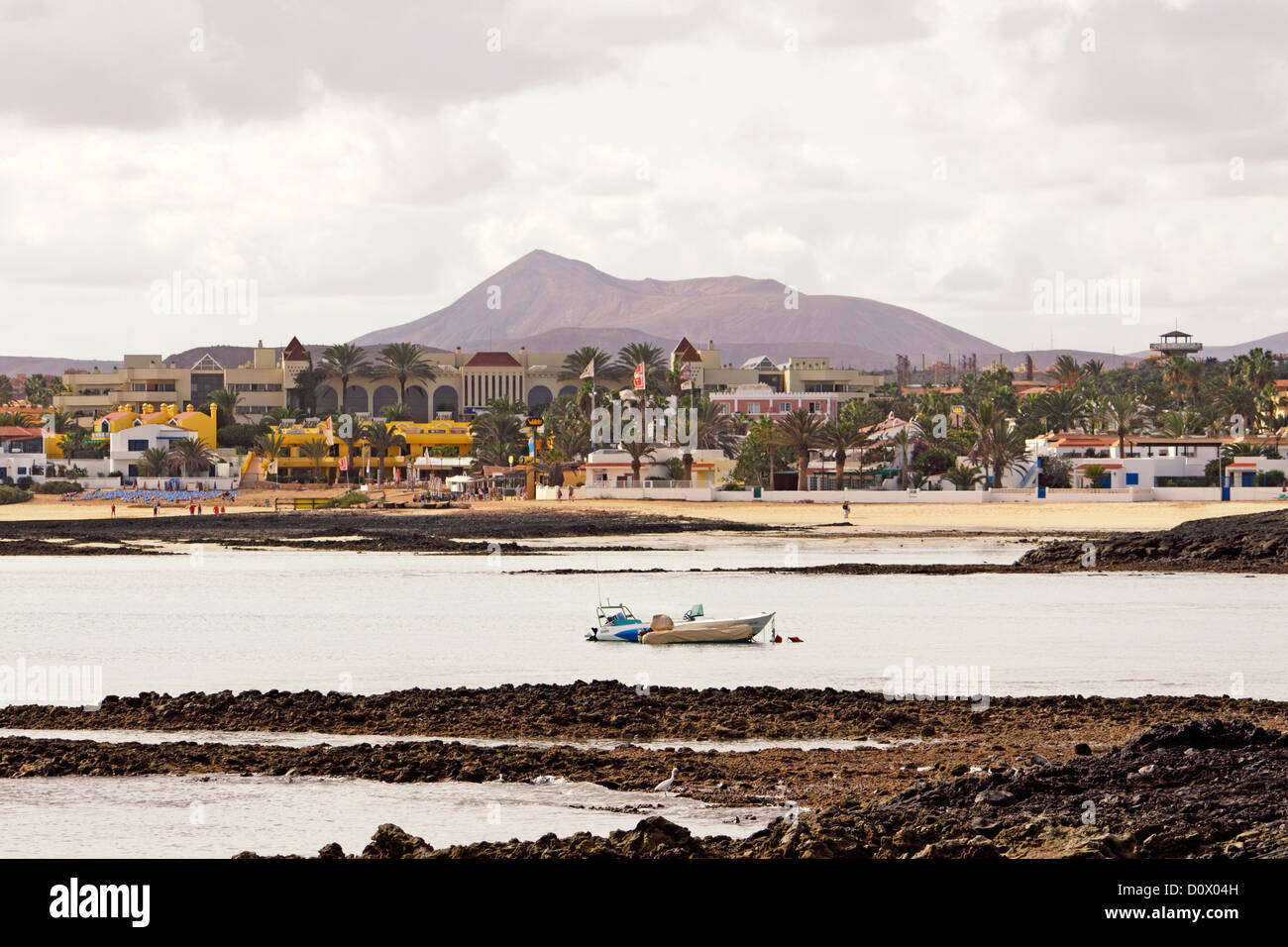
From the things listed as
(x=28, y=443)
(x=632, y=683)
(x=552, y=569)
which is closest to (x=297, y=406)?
(x=28, y=443)

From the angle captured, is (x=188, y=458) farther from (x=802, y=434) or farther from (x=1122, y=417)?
(x=1122, y=417)

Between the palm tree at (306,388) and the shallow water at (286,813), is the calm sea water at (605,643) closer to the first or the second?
the shallow water at (286,813)

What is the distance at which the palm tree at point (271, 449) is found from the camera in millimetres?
138250

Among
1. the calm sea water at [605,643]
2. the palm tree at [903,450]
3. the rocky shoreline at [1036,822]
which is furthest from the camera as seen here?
the palm tree at [903,450]

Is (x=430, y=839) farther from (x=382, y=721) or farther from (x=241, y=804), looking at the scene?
(x=382, y=721)

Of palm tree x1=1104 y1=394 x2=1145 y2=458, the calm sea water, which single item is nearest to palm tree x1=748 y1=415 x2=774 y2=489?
palm tree x1=1104 y1=394 x2=1145 y2=458

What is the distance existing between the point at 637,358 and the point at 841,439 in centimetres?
6418

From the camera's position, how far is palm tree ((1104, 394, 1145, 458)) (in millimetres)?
110938

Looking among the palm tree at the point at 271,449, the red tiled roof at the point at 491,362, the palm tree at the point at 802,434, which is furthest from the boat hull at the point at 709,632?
the red tiled roof at the point at 491,362

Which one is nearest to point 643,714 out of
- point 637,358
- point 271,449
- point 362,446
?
point 271,449

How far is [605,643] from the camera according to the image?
34.2 meters

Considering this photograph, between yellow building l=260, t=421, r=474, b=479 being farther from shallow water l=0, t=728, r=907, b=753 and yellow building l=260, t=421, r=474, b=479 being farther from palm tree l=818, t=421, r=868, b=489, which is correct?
shallow water l=0, t=728, r=907, b=753

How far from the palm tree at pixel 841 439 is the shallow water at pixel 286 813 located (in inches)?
3460

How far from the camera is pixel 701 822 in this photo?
15.1 m
